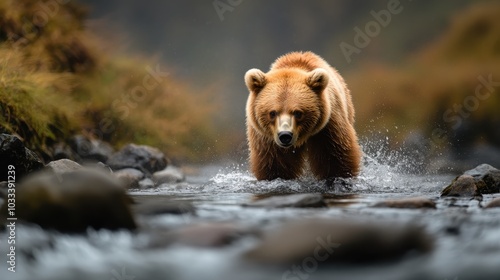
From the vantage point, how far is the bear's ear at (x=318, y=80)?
5.45 m

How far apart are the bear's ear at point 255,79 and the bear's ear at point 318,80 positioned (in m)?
0.39

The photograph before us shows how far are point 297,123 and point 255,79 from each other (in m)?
0.58

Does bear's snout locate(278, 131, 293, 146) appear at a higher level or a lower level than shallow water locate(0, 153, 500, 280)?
higher

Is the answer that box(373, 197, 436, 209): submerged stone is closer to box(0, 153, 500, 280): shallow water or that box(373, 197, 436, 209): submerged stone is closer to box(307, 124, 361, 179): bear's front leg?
box(0, 153, 500, 280): shallow water

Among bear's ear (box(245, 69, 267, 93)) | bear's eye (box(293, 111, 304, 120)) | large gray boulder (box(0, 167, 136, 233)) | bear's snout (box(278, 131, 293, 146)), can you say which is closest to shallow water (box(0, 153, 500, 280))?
large gray boulder (box(0, 167, 136, 233))

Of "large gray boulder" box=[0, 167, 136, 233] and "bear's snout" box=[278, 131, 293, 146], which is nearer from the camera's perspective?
"large gray boulder" box=[0, 167, 136, 233]

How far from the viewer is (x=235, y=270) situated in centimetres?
275

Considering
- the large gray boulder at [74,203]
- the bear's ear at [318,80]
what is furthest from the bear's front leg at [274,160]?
the large gray boulder at [74,203]

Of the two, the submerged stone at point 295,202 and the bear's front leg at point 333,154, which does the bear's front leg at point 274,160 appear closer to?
the bear's front leg at point 333,154

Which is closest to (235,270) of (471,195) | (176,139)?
(471,195)

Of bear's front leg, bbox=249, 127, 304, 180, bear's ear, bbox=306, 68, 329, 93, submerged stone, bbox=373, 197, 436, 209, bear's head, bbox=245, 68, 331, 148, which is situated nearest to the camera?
submerged stone, bbox=373, 197, 436, 209

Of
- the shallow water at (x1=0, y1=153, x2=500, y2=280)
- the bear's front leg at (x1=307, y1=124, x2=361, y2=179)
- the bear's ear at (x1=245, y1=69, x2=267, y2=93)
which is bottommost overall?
the shallow water at (x1=0, y1=153, x2=500, y2=280)

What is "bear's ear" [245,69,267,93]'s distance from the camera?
5527mm

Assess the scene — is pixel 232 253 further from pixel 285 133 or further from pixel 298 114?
pixel 298 114
